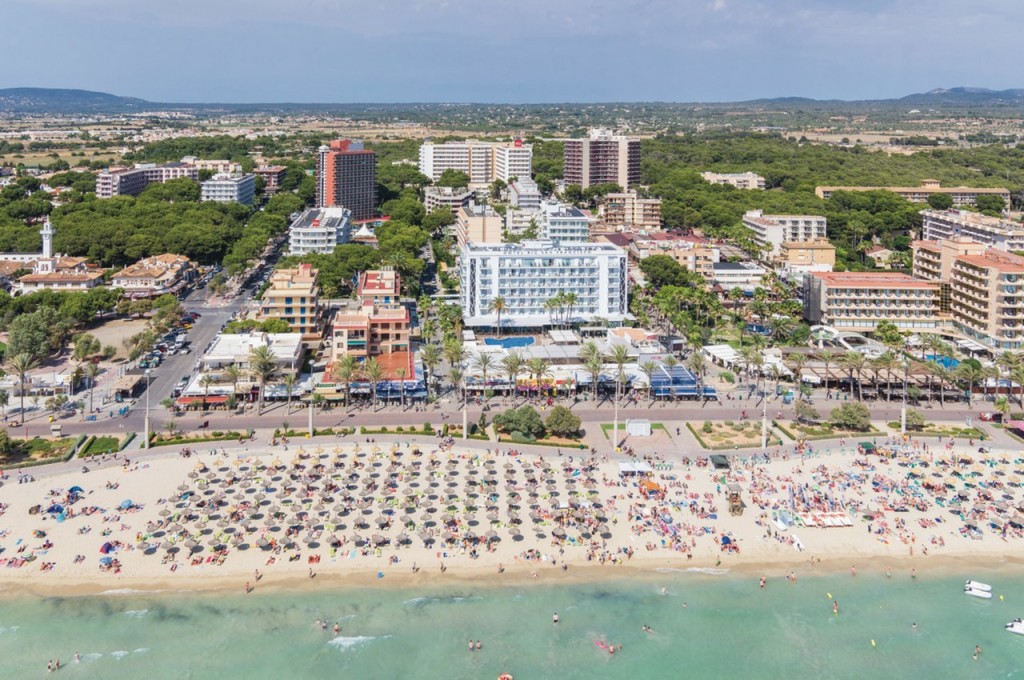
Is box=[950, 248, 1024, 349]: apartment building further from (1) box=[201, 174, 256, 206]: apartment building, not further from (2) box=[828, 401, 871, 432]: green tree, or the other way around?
(1) box=[201, 174, 256, 206]: apartment building

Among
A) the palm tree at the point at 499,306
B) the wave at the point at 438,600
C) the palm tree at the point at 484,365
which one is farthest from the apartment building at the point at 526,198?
the wave at the point at 438,600

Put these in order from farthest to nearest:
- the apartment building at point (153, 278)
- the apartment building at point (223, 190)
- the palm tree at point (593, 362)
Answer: the apartment building at point (223, 190) → the apartment building at point (153, 278) → the palm tree at point (593, 362)

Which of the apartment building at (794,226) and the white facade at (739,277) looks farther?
the apartment building at (794,226)

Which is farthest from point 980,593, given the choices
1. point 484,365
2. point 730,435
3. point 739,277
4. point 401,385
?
point 739,277

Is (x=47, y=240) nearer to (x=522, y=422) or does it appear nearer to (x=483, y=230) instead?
(x=483, y=230)

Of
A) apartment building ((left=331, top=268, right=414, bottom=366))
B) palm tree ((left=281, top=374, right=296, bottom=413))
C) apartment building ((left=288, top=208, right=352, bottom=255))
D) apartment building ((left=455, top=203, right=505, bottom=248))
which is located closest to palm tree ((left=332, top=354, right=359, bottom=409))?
palm tree ((left=281, top=374, right=296, bottom=413))

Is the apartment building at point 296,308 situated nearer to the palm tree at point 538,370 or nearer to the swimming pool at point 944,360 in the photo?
the palm tree at point 538,370

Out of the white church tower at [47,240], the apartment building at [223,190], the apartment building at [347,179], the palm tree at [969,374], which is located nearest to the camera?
the palm tree at [969,374]
